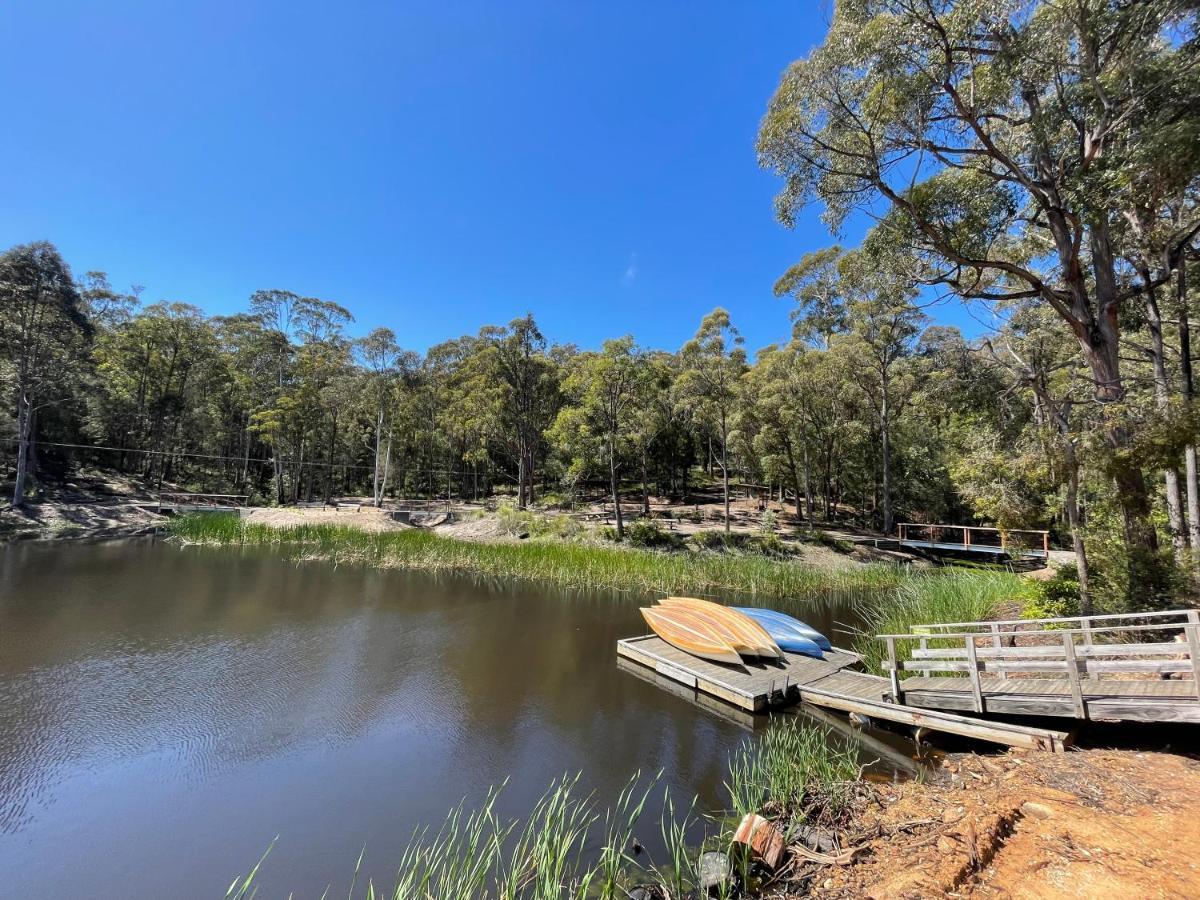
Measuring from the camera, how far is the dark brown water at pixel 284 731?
13.1 ft

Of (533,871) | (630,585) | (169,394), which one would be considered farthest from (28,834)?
(169,394)

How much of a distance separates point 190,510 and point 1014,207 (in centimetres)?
3265

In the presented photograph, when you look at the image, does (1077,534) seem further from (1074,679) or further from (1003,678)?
(1074,679)

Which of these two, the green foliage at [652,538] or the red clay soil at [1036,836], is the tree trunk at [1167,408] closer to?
the red clay soil at [1036,836]

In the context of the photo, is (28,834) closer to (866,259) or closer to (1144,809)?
(1144,809)

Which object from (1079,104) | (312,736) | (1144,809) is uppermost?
(1079,104)

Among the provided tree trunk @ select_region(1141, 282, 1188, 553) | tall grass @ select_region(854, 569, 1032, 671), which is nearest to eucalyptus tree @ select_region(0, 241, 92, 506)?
tall grass @ select_region(854, 569, 1032, 671)

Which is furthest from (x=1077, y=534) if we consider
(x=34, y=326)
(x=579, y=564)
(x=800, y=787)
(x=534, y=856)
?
(x=34, y=326)

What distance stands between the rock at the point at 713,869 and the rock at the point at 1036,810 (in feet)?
7.10

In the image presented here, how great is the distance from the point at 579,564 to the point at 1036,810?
1178 cm

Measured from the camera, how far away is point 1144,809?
3457 millimetres

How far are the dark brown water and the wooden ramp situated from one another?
49 centimetres

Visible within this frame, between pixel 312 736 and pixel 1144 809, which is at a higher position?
pixel 1144 809

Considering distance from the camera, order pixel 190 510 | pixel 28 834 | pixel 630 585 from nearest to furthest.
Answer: pixel 28 834 < pixel 630 585 < pixel 190 510
